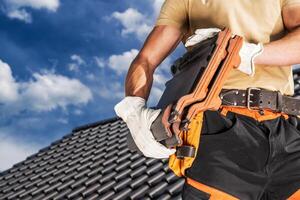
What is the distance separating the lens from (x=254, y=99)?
181 centimetres

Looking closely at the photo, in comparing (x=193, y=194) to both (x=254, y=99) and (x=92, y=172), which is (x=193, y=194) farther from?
(x=92, y=172)

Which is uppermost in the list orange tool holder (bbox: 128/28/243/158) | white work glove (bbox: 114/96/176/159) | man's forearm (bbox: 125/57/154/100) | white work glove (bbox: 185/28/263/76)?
man's forearm (bbox: 125/57/154/100)

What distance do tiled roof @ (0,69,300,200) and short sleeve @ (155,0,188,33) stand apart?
2307mm

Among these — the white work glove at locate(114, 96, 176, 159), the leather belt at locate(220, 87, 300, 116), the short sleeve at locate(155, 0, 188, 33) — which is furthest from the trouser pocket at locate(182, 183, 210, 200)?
the short sleeve at locate(155, 0, 188, 33)

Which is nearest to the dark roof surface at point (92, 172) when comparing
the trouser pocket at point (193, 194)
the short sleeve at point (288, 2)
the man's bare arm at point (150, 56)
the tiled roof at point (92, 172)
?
the tiled roof at point (92, 172)

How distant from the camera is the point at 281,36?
1936 millimetres

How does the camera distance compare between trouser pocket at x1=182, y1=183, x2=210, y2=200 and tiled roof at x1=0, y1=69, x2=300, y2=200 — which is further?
tiled roof at x1=0, y1=69, x2=300, y2=200

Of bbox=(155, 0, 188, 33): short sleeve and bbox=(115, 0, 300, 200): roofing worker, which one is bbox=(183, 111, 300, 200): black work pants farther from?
bbox=(155, 0, 188, 33): short sleeve

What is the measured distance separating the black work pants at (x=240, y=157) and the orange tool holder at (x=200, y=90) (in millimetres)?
112

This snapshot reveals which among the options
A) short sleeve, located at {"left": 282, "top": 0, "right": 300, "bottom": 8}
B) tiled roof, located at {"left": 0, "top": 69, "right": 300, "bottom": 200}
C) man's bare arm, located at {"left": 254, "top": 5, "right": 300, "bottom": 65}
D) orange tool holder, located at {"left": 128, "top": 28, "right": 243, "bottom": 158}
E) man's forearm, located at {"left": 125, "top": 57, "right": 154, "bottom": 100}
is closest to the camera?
orange tool holder, located at {"left": 128, "top": 28, "right": 243, "bottom": 158}

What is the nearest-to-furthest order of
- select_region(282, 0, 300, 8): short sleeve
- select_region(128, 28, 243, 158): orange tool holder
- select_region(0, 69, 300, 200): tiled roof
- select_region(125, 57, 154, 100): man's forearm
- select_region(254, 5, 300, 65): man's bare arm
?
1. select_region(128, 28, 243, 158): orange tool holder
2. select_region(254, 5, 300, 65): man's bare arm
3. select_region(282, 0, 300, 8): short sleeve
4. select_region(125, 57, 154, 100): man's forearm
5. select_region(0, 69, 300, 200): tiled roof

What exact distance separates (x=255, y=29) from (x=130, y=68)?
487mm

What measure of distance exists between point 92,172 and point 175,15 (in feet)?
13.3

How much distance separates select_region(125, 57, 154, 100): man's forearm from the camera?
1.98 m
